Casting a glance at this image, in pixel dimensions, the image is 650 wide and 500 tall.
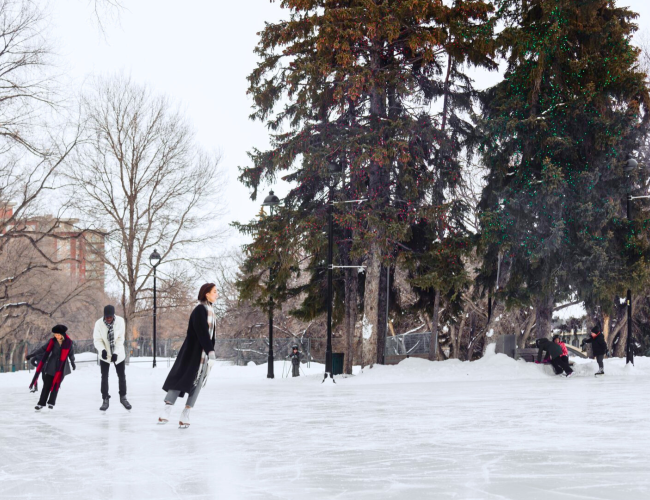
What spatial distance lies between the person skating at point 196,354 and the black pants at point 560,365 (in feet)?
54.4

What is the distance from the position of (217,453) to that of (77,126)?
25.8 metres

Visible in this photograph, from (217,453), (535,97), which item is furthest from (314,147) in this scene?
(217,453)

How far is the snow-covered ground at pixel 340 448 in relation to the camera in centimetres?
634

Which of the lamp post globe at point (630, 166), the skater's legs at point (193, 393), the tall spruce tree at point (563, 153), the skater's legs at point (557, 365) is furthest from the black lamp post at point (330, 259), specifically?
the skater's legs at point (193, 393)

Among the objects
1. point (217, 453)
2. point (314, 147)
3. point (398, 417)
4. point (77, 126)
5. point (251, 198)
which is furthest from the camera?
point (77, 126)

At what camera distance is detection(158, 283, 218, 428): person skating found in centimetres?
991

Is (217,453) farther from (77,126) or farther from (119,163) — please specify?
(119,163)

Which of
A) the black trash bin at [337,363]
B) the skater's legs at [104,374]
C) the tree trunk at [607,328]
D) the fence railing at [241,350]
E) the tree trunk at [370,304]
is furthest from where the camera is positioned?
the fence railing at [241,350]

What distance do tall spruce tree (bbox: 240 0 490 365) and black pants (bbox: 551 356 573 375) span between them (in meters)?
6.09

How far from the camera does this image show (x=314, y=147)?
26078 mm

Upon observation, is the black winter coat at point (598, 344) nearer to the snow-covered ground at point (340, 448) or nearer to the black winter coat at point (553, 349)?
the black winter coat at point (553, 349)

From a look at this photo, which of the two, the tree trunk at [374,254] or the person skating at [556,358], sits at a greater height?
the tree trunk at [374,254]

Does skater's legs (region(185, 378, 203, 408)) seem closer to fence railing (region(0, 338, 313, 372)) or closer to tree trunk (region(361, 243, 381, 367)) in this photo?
tree trunk (region(361, 243, 381, 367))

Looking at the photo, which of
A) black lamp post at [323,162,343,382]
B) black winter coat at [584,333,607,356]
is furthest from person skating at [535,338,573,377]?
black lamp post at [323,162,343,382]
